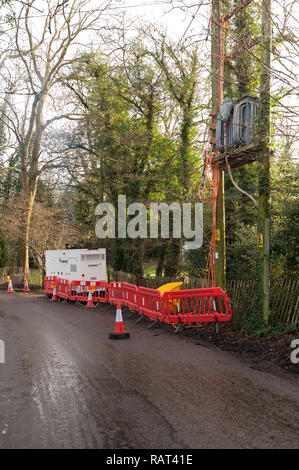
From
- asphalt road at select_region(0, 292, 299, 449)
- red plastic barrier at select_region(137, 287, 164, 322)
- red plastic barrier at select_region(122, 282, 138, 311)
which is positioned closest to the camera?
asphalt road at select_region(0, 292, 299, 449)

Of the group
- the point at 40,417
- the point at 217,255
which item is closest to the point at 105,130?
the point at 217,255

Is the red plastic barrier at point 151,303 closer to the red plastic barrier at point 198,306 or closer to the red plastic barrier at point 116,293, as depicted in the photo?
the red plastic barrier at point 198,306

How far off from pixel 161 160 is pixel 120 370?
15394 millimetres

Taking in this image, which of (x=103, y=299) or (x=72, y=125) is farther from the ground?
(x=72, y=125)

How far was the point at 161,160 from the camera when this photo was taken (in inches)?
877

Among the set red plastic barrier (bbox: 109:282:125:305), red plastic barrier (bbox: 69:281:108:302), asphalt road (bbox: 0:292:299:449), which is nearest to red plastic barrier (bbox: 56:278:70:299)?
red plastic barrier (bbox: 69:281:108:302)

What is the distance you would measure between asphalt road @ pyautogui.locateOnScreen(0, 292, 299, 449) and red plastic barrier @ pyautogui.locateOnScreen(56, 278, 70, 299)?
10.2 meters

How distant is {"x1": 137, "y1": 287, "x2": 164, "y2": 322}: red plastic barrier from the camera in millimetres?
13086

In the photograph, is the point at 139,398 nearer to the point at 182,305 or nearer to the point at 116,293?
the point at 182,305

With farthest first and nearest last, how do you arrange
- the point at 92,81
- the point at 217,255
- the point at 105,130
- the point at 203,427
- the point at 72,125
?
1. the point at 72,125
2. the point at 92,81
3. the point at 105,130
4. the point at 217,255
5. the point at 203,427

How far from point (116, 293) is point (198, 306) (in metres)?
6.12

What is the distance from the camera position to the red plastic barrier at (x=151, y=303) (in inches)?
515

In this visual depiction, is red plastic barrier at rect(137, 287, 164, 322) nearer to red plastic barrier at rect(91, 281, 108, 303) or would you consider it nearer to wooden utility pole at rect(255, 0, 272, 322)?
wooden utility pole at rect(255, 0, 272, 322)
